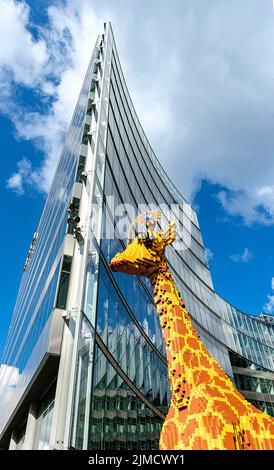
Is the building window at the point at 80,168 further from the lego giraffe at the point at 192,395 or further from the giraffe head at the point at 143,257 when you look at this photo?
the lego giraffe at the point at 192,395

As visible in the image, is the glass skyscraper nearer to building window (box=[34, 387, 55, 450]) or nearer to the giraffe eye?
building window (box=[34, 387, 55, 450])

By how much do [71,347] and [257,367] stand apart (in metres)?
28.8

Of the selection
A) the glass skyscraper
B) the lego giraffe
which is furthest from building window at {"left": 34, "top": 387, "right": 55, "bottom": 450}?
the lego giraffe

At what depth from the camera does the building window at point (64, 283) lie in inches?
401

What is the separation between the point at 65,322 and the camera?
9648 millimetres

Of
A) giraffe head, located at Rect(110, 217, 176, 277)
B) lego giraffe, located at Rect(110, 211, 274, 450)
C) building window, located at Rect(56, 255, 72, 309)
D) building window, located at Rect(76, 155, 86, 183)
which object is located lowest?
lego giraffe, located at Rect(110, 211, 274, 450)

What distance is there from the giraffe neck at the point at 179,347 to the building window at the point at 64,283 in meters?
3.22

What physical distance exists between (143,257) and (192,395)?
3141 millimetres

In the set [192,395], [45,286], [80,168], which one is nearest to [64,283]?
[45,286]

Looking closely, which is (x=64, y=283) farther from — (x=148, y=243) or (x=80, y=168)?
(x=80, y=168)

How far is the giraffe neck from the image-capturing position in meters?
6.58

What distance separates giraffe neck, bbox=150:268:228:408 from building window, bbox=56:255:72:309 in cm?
322
